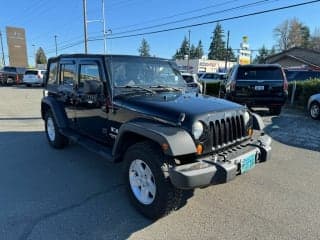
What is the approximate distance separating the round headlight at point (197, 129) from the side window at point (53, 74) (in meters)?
3.90

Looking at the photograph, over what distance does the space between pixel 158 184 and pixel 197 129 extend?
0.74 metres

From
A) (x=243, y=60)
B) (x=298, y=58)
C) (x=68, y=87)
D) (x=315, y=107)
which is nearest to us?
(x=68, y=87)

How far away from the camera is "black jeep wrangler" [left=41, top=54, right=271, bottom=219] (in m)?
3.04

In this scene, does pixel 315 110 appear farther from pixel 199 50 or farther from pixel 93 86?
pixel 199 50

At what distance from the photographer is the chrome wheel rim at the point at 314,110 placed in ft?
31.4

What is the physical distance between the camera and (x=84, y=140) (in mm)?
4863

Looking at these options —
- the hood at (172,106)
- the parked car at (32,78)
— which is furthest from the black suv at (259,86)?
the parked car at (32,78)

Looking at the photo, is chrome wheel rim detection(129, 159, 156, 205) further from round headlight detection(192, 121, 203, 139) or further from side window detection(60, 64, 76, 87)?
side window detection(60, 64, 76, 87)

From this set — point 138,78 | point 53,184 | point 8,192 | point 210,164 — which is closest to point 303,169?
point 210,164

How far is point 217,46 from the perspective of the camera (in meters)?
97.9

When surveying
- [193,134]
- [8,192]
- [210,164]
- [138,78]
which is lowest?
[8,192]

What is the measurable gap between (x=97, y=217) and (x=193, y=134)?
4.92 ft

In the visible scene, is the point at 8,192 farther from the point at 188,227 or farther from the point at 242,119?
the point at 242,119

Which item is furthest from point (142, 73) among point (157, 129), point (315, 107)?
point (315, 107)
